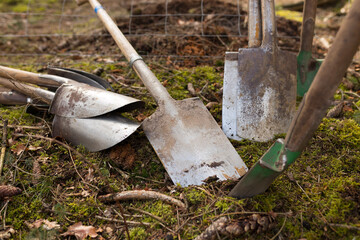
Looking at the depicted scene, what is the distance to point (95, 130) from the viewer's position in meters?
2.37

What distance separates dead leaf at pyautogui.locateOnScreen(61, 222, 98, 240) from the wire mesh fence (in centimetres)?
227

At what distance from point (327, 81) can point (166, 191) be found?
1195 mm

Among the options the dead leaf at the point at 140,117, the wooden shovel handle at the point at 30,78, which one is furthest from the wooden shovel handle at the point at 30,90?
the dead leaf at the point at 140,117

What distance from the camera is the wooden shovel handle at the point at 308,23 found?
9.36ft

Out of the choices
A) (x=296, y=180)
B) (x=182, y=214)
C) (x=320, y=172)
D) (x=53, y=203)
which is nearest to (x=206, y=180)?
(x=182, y=214)

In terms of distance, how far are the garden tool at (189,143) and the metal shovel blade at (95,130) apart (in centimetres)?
18

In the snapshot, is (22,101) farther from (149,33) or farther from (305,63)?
(305,63)

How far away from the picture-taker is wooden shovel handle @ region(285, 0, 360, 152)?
4.66 ft

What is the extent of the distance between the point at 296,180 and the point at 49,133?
1.87 m

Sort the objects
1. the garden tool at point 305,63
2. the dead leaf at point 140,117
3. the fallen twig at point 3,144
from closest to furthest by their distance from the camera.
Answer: the fallen twig at point 3,144, the dead leaf at point 140,117, the garden tool at point 305,63

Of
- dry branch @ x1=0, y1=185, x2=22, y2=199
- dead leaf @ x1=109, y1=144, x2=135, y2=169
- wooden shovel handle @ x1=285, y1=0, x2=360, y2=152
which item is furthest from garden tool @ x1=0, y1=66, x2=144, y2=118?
wooden shovel handle @ x1=285, y1=0, x2=360, y2=152

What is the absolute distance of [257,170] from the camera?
175 centimetres

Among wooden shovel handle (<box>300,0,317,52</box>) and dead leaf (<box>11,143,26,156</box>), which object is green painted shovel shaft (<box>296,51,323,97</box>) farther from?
dead leaf (<box>11,143,26,156</box>)

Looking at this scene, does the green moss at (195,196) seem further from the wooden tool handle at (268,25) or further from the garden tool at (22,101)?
the garden tool at (22,101)
